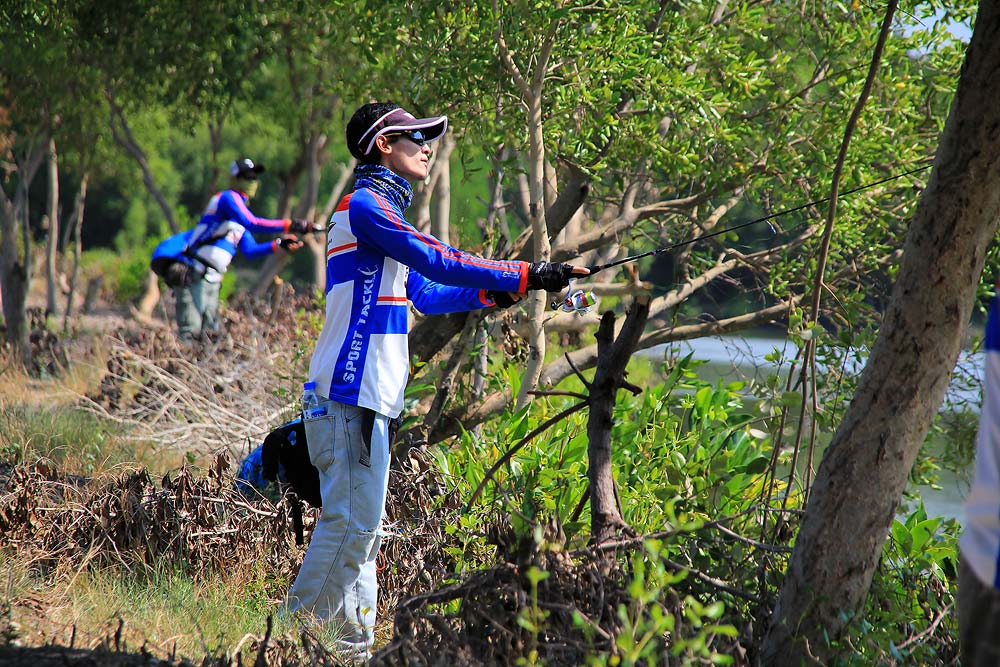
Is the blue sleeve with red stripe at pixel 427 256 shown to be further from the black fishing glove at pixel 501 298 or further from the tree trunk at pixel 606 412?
the tree trunk at pixel 606 412

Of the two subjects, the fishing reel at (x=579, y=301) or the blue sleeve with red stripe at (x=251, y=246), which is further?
the blue sleeve with red stripe at (x=251, y=246)

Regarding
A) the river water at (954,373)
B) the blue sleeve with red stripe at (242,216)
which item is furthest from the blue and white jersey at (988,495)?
the blue sleeve with red stripe at (242,216)

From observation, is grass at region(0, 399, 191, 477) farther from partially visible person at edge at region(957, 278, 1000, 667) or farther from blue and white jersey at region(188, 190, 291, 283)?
partially visible person at edge at region(957, 278, 1000, 667)

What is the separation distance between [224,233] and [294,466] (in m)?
5.84

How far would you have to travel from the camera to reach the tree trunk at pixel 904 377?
294 cm

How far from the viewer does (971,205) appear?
2.94 metres

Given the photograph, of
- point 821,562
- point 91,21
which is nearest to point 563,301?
point 821,562

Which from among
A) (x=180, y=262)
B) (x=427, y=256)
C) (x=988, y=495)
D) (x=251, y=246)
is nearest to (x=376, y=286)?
(x=427, y=256)

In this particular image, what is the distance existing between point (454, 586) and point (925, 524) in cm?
219

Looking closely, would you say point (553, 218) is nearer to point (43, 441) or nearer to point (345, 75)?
point (43, 441)

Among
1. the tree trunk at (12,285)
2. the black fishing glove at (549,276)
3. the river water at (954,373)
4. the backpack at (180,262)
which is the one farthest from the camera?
the tree trunk at (12,285)

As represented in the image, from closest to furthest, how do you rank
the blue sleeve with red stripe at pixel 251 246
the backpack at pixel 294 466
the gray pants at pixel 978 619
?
1. the gray pants at pixel 978 619
2. the backpack at pixel 294 466
3. the blue sleeve with red stripe at pixel 251 246

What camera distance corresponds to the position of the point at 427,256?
11.4 feet

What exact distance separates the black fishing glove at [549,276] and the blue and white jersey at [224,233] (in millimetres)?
6126
